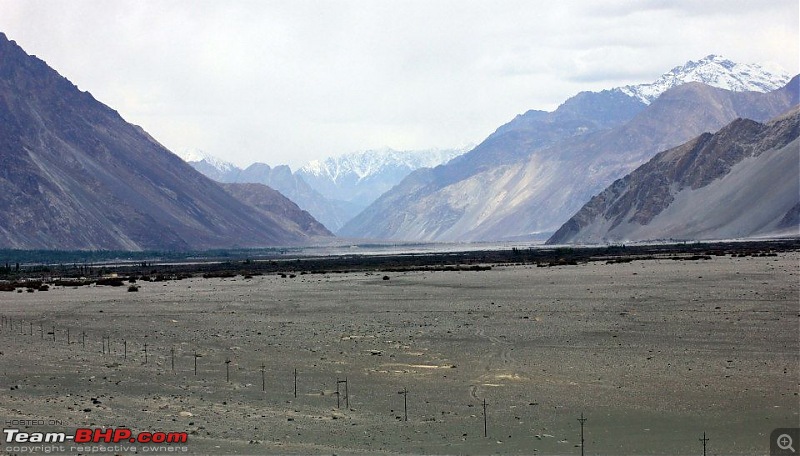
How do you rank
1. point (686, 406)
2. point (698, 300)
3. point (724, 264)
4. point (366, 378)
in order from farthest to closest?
point (724, 264) < point (698, 300) < point (366, 378) < point (686, 406)

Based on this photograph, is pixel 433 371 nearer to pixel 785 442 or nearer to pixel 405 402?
pixel 405 402

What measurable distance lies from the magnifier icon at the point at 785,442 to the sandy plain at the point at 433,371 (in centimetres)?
34

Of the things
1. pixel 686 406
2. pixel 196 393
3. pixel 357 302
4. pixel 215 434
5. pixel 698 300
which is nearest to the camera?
pixel 215 434

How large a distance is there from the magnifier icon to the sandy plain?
0.34 metres

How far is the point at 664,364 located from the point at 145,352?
17.6 meters

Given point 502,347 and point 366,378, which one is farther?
point 502,347

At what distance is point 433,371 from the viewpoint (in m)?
27.6

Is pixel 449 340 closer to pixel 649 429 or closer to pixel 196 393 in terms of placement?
pixel 196 393

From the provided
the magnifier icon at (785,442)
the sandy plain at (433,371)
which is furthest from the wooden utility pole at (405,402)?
the magnifier icon at (785,442)

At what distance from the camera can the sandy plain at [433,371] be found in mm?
19891

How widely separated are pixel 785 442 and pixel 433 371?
11.6 meters

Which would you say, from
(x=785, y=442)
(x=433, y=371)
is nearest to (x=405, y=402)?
(x=433, y=371)

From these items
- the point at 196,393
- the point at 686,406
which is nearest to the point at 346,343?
the point at 196,393

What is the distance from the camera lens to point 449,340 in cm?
3431
